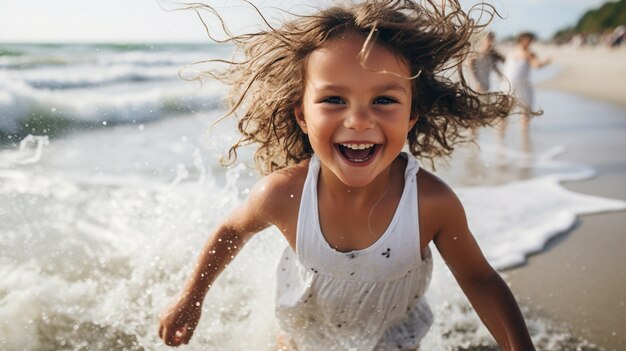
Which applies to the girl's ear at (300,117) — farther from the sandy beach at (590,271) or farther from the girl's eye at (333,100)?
the sandy beach at (590,271)

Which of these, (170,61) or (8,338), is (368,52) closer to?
(8,338)

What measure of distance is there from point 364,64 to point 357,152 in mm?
295

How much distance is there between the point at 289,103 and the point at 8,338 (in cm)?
153

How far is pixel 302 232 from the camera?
2234mm

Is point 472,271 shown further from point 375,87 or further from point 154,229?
point 154,229

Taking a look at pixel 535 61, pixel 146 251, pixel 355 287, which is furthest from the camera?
pixel 535 61

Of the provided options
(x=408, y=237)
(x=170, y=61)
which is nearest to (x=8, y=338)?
(x=408, y=237)

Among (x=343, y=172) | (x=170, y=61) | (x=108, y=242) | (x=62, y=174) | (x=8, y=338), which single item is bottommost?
(x=170, y=61)

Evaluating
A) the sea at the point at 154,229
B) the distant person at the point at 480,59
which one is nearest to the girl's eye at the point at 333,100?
the sea at the point at 154,229


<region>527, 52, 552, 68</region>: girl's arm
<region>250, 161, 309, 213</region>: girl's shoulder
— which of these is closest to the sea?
<region>250, 161, 309, 213</region>: girl's shoulder

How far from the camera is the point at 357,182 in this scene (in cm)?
200

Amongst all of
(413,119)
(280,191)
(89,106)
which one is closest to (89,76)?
(89,106)

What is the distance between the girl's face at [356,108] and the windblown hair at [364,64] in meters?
0.06

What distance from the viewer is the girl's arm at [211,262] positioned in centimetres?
229
